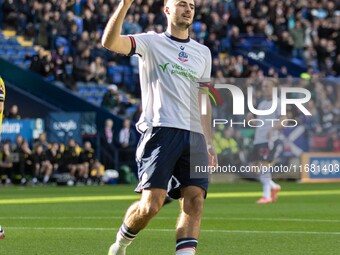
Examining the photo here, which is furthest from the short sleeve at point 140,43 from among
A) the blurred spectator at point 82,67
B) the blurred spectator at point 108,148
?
the blurred spectator at point 82,67

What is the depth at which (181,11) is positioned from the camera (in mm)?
10086

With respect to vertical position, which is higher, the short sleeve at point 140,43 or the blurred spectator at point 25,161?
the short sleeve at point 140,43

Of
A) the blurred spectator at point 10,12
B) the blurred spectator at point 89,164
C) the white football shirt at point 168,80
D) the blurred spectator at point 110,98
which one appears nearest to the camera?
the white football shirt at point 168,80

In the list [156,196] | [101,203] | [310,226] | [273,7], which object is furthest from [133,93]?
[156,196]

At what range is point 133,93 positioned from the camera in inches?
1459

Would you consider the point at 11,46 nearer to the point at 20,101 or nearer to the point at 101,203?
the point at 20,101

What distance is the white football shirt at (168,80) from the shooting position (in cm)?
1016

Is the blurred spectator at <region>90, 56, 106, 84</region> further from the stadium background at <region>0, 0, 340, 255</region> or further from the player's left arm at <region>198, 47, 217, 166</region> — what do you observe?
the player's left arm at <region>198, 47, 217, 166</region>

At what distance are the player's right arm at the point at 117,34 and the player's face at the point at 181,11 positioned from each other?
47cm

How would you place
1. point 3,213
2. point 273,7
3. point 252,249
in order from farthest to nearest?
point 273,7, point 3,213, point 252,249

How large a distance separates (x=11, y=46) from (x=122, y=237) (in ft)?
83.7

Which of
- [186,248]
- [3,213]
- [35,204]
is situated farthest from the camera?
[35,204]

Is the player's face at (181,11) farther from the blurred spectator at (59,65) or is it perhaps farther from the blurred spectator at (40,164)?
the blurred spectator at (59,65)

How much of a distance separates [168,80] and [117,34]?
0.80m
